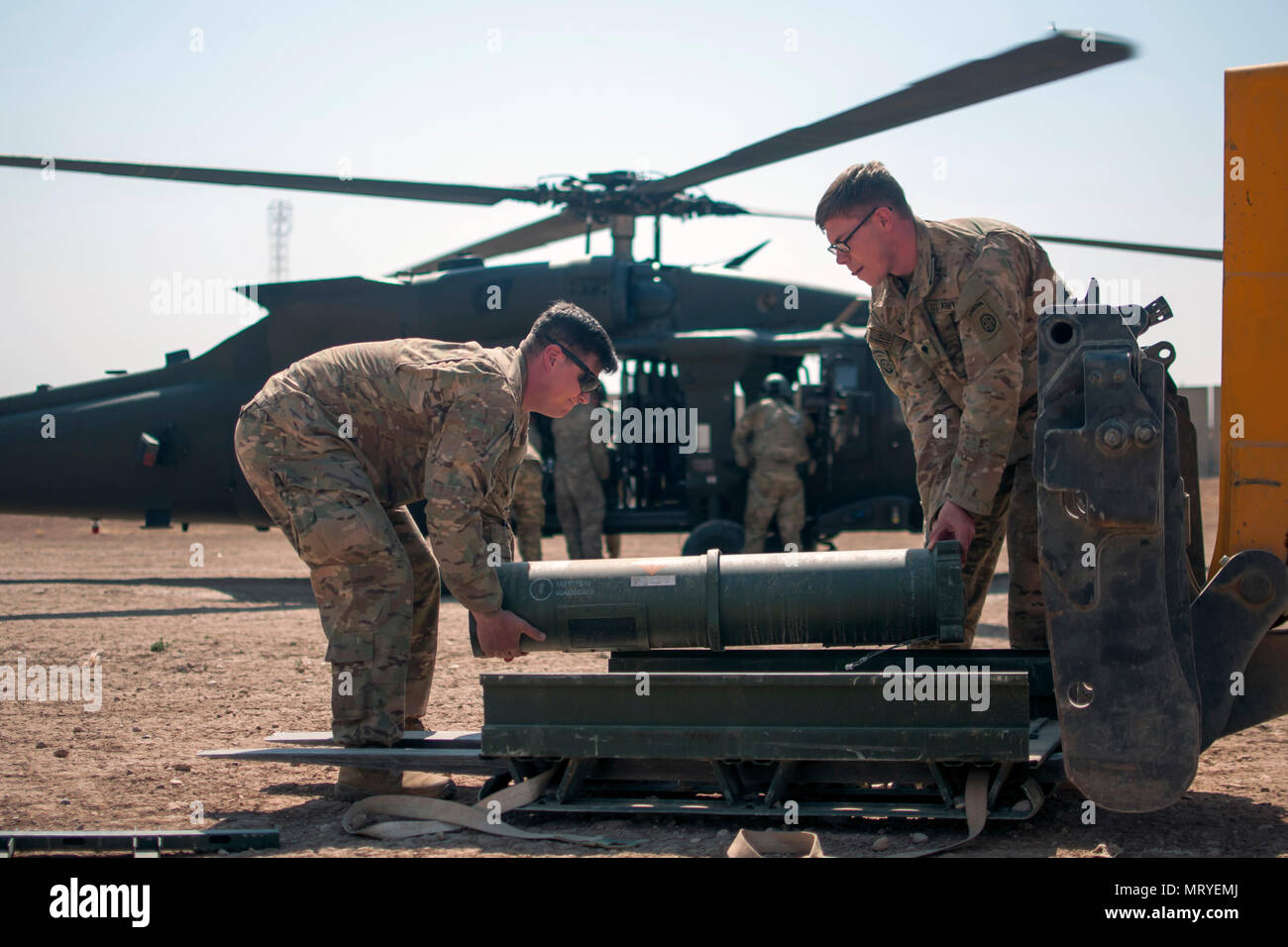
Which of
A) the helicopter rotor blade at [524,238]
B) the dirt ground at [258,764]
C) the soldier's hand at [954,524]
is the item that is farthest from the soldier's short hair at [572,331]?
the helicopter rotor blade at [524,238]

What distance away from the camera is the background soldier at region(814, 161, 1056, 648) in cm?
373

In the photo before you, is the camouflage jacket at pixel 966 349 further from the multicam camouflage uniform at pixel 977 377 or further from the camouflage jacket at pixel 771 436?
the camouflage jacket at pixel 771 436

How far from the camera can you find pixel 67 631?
7.32 m

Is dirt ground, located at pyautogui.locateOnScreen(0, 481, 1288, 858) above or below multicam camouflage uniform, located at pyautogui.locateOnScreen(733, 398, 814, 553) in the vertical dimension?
below

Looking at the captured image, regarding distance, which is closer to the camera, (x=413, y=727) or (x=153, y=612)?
(x=413, y=727)

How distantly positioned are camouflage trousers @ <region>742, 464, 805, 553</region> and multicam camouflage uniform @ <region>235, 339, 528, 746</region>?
5.92 metres

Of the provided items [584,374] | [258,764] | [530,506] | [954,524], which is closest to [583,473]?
[530,506]

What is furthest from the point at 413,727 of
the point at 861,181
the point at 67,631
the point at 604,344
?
the point at 67,631

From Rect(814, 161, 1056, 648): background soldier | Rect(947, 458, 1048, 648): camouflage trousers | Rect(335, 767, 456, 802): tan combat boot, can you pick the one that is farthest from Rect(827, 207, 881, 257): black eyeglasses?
Rect(335, 767, 456, 802): tan combat boot

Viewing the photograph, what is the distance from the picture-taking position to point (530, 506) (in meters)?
10.2

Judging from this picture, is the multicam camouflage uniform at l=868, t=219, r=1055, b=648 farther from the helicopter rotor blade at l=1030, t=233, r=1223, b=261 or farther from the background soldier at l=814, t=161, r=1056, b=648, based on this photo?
the helicopter rotor blade at l=1030, t=233, r=1223, b=261

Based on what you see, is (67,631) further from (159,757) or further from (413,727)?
(413,727)

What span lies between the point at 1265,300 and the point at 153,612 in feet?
25.4

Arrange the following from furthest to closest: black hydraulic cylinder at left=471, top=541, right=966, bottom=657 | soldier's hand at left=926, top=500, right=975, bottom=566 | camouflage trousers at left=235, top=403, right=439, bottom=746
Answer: camouflage trousers at left=235, top=403, right=439, bottom=746 < soldier's hand at left=926, top=500, right=975, bottom=566 < black hydraulic cylinder at left=471, top=541, right=966, bottom=657
